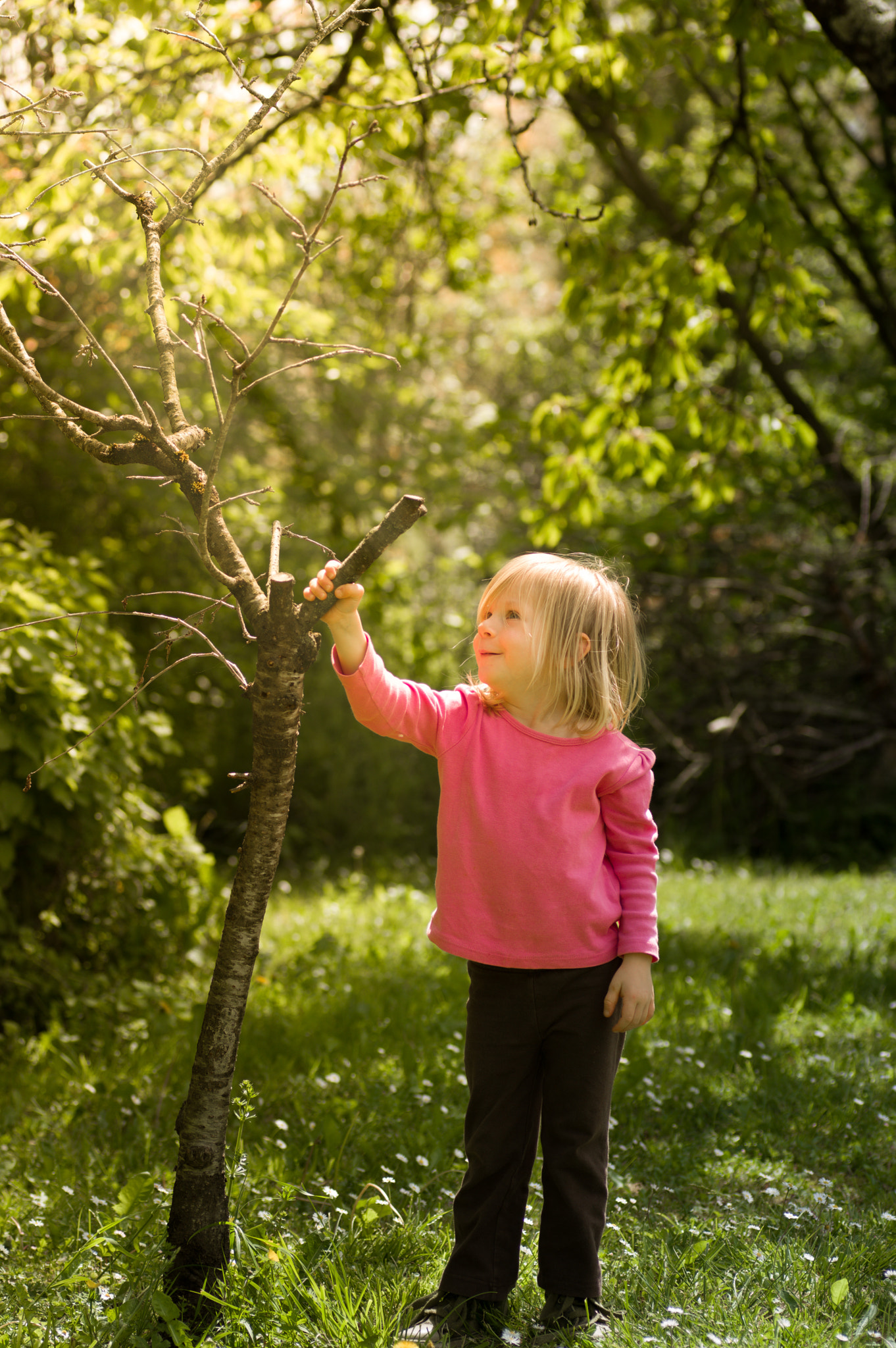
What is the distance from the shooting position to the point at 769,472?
8016 mm

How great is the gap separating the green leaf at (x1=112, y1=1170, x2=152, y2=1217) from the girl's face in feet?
4.35

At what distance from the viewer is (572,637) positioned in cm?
208

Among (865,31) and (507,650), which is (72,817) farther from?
(865,31)

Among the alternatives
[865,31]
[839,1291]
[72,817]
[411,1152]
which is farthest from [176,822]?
[865,31]

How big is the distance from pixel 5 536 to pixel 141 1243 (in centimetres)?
271

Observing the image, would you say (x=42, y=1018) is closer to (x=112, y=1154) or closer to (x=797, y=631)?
(x=112, y=1154)

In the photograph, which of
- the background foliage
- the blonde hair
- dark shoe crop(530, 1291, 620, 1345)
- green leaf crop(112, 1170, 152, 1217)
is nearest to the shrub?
the background foliage

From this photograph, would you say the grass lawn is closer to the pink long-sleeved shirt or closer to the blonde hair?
the pink long-sleeved shirt

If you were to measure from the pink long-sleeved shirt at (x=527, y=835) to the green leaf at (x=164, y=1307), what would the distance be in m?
0.79

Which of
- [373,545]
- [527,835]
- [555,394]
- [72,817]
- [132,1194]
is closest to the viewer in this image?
[373,545]

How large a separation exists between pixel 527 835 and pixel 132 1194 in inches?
46.3

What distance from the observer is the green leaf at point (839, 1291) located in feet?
6.43

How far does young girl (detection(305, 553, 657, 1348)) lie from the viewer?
199cm

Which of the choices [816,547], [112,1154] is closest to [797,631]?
[816,547]
